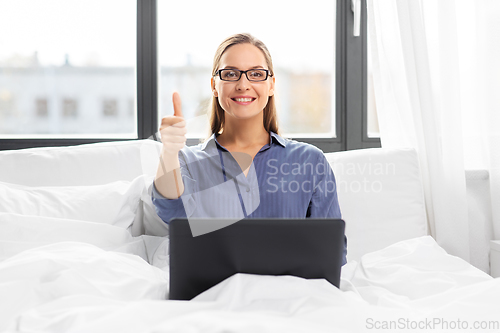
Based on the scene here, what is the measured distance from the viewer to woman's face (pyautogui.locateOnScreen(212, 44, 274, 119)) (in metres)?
1.21

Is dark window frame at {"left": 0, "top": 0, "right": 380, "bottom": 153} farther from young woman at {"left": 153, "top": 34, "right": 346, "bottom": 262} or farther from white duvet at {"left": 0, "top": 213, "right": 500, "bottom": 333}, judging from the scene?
white duvet at {"left": 0, "top": 213, "right": 500, "bottom": 333}

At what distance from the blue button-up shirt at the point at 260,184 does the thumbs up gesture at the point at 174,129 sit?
0.26 metres

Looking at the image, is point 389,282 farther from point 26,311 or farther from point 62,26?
point 62,26

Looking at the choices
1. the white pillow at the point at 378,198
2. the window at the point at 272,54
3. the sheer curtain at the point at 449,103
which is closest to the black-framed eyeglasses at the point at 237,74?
the white pillow at the point at 378,198

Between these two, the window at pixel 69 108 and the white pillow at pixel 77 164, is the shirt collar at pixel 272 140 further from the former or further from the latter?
the window at pixel 69 108

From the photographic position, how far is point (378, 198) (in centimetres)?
142

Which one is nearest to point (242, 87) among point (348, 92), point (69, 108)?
point (348, 92)

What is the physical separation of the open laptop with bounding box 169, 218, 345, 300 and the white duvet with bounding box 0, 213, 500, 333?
0.08 feet

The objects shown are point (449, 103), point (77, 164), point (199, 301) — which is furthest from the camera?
point (449, 103)

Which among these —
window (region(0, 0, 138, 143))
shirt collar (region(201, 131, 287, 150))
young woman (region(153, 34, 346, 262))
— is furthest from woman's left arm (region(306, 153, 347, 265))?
window (region(0, 0, 138, 143))

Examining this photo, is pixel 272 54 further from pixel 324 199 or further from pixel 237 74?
pixel 324 199

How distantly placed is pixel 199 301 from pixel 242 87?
687mm

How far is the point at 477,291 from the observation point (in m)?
0.78

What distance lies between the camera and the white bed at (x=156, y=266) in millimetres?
646
